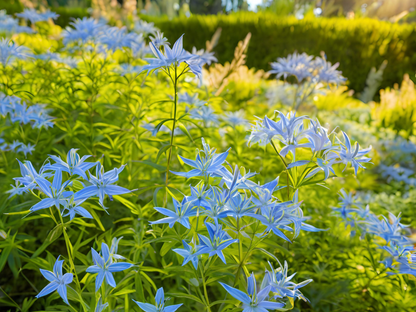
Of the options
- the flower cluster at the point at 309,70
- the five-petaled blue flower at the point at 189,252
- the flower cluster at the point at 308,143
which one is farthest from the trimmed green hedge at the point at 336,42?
the five-petaled blue flower at the point at 189,252

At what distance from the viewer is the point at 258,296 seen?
3.01ft

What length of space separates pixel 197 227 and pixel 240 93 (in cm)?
370

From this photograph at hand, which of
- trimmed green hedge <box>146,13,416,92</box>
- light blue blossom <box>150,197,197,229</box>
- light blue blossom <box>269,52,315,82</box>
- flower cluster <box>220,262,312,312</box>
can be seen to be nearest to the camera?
flower cluster <box>220,262,312,312</box>

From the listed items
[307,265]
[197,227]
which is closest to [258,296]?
[197,227]

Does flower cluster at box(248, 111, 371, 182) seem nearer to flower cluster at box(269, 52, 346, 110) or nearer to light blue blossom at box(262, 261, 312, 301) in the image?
light blue blossom at box(262, 261, 312, 301)

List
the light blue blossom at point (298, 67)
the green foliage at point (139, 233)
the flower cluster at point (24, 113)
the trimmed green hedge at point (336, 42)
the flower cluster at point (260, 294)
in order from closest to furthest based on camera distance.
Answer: the flower cluster at point (260, 294) → the green foliage at point (139, 233) → the flower cluster at point (24, 113) → the light blue blossom at point (298, 67) → the trimmed green hedge at point (336, 42)

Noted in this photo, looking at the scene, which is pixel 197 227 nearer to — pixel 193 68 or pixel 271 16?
pixel 193 68

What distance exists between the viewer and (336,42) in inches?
304

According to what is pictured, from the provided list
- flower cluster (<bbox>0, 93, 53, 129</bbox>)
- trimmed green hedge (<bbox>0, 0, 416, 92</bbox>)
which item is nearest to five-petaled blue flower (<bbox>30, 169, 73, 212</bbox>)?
flower cluster (<bbox>0, 93, 53, 129</bbox>)

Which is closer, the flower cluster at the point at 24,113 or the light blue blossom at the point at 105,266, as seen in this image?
the light blue blossom at the point at 105,266

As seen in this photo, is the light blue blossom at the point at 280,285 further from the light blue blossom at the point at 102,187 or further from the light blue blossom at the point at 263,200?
the light blue blossom at the point at 102,187

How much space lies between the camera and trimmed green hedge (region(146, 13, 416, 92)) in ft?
25.2

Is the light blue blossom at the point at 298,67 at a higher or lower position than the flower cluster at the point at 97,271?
higher

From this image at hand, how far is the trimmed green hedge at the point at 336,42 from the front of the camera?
302 inches
